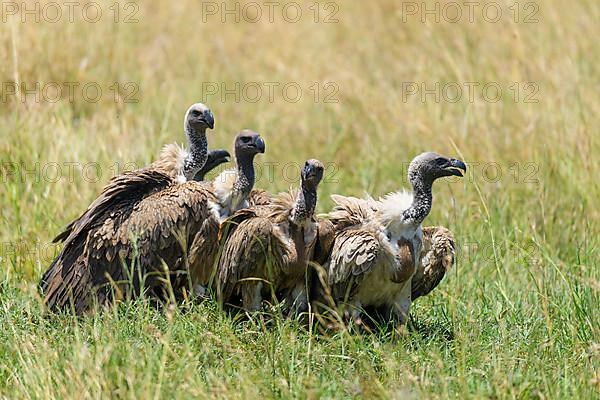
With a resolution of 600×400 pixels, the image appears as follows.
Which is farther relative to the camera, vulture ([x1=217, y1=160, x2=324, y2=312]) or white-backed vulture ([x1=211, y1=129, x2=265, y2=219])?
white-backed vulture ([x1=211, y1=129, x2=265, y2=219])

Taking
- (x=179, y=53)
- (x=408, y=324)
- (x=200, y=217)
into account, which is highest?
(x=179, y=53)

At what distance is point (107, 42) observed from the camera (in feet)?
36.7

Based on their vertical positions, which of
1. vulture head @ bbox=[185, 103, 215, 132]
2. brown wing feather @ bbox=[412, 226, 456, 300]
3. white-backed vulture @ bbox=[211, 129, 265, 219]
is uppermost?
vulture head @ bbox=[185, 103, 215, 132]

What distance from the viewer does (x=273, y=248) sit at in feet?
20.6

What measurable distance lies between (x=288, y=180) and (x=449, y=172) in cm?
335

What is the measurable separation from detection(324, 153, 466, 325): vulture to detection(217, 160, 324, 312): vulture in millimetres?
224

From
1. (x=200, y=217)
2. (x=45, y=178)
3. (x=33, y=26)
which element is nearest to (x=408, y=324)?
(x=200, y=217)

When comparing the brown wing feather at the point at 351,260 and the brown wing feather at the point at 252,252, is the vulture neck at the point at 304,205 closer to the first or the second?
the brown wing feather at the point at 252,252

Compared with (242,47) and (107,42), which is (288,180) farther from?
(242,47)

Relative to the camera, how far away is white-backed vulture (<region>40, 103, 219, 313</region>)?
6.61m

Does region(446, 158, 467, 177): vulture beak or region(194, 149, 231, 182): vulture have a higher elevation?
region(446, 158, 467, 177): vulture beak

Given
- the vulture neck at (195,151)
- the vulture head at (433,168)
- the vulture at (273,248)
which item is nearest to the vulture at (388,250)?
the vulture head at (433,168)

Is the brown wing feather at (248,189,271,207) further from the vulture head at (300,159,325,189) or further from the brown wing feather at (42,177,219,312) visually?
the vulture head at (300,159,325,189)

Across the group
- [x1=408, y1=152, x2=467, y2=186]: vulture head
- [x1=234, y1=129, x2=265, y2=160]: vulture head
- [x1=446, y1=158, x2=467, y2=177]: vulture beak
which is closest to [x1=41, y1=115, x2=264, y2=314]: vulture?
[x1=234, y1=129, x2=265, y2=160]: vulture head
